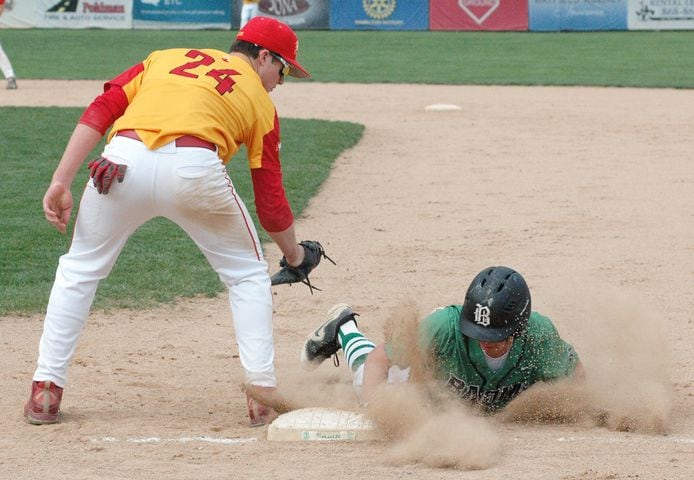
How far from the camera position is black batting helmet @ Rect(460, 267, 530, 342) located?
4.91 metres

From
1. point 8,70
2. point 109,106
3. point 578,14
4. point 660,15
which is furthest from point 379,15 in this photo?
point 109,106

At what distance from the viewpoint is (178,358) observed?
649 cm

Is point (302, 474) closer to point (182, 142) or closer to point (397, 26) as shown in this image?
point (182, 142)

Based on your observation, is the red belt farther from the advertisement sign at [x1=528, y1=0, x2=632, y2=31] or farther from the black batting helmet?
the advertisement sign at [x1=528, y1=0, x2=632, y2=31]

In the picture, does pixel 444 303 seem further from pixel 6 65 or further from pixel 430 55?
pixel 430 55

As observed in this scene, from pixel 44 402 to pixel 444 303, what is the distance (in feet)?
10.3

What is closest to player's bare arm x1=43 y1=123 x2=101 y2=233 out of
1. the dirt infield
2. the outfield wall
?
the dirt infield

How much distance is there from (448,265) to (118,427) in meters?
3.94

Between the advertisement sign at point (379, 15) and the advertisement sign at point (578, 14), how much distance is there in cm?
335

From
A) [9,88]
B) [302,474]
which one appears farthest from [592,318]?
[9,88]

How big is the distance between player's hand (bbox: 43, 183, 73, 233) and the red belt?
35cm

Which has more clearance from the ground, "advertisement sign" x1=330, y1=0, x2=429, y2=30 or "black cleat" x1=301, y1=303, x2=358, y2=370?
"black cleat" x1=301, y1=303, x2=358, y2=370

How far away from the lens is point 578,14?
112ft

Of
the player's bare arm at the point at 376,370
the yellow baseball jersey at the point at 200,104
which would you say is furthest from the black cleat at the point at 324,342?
the yellow baseball jersey at the point at 200,104
